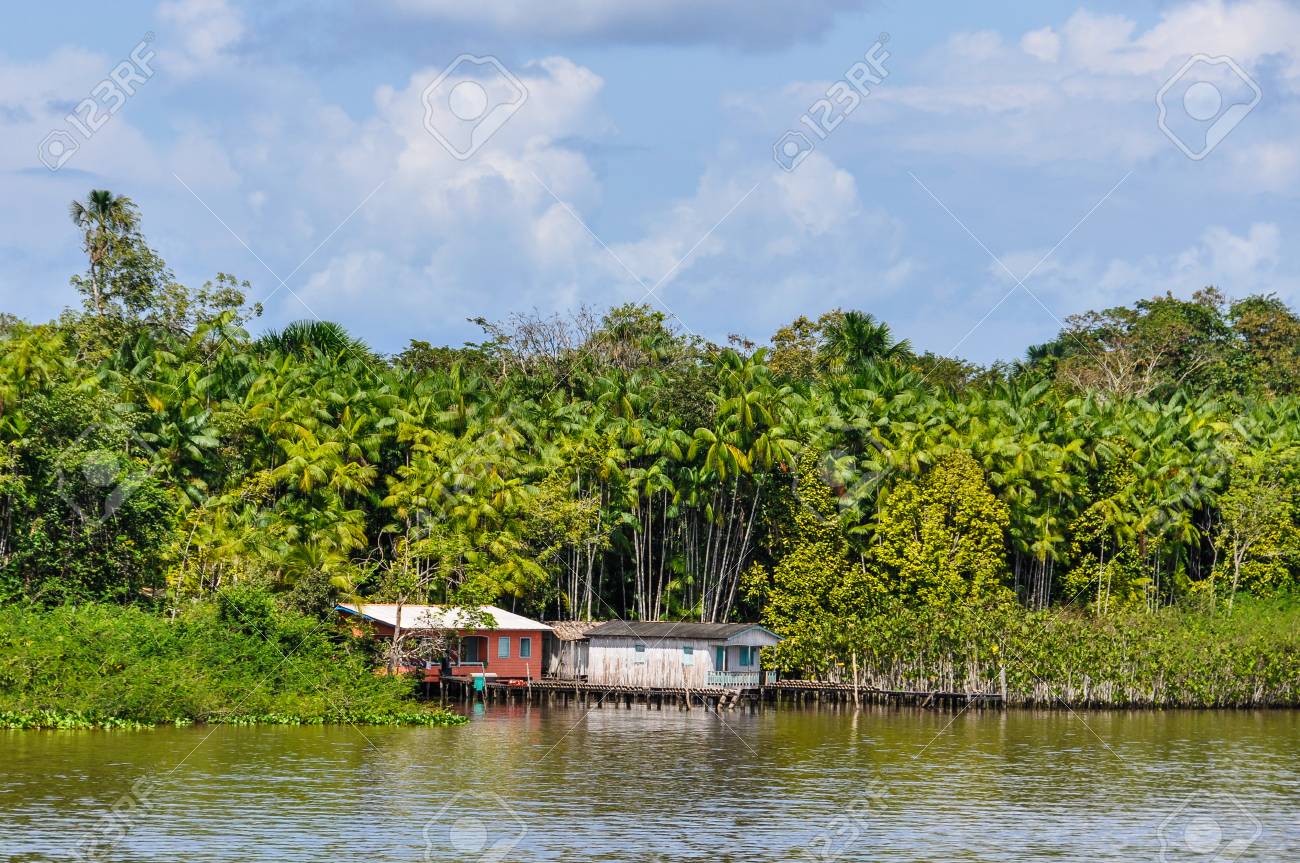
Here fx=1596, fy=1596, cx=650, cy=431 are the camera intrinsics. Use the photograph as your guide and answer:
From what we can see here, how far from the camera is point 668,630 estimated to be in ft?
212

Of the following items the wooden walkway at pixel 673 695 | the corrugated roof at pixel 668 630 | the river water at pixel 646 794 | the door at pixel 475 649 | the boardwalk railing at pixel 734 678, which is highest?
the corrugated roof at pixel 668 630

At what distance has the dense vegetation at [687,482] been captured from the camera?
64562 mm

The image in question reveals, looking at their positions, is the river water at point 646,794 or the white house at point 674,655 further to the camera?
the white house at point 674,655

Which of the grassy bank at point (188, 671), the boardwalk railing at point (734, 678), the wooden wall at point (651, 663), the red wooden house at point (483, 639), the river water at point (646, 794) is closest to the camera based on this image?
the river water at point (646, 794)

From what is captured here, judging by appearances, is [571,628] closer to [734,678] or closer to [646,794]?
[734,678]

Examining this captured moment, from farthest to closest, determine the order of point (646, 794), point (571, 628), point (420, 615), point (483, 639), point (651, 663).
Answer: point (571, 628), point (651, 663), point (483, 639), point (420, 615), point (646, 794)

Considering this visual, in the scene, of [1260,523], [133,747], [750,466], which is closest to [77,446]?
[133,747]

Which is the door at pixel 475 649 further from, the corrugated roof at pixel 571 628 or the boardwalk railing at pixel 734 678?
the boardwalk railing at pixel 734 678

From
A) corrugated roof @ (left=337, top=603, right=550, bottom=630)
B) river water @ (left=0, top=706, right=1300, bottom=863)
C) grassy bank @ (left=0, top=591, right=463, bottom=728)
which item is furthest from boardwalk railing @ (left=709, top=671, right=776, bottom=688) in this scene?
grassy bank @ (left=0, top=591, right=463, bottom=728)

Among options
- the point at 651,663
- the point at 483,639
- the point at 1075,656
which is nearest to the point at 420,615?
the point at 483,639

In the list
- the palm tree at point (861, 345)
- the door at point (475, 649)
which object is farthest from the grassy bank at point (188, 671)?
the palm tree at point (861, 345)

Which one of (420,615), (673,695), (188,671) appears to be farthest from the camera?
(673,695)

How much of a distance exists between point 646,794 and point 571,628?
30.3 metres

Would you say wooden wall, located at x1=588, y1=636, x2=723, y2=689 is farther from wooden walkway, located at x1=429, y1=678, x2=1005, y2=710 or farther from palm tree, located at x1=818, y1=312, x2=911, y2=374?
palm tree, located at x1=818, y1=312, x2=911, y2=374
